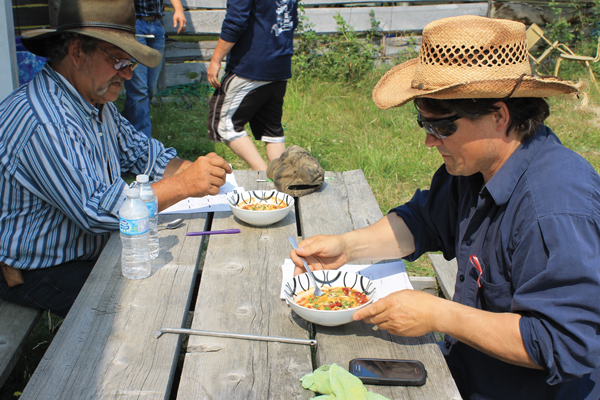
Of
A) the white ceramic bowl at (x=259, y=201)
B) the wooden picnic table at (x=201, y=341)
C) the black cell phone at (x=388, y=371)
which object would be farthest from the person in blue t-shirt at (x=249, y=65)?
the black cell phone at (x=388, y=371)

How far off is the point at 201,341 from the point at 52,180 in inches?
39.1

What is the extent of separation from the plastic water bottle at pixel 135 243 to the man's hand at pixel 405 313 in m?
0.83

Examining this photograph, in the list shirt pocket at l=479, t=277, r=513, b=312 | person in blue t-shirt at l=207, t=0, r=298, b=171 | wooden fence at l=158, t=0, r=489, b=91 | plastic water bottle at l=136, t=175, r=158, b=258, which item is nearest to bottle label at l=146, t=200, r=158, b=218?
plastic water bottle at l=136, t=175, r=158, b=258

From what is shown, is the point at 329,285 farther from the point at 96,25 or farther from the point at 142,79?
the point at 142,79

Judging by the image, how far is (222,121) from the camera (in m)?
4.25

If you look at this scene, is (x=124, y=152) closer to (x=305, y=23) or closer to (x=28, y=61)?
(x=28, y=61)

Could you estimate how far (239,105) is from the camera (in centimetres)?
425

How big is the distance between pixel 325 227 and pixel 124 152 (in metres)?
1.23

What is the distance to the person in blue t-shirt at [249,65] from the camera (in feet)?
13.4

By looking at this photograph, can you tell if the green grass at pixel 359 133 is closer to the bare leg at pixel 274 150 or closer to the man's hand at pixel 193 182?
the bare leg at pixel 274 150

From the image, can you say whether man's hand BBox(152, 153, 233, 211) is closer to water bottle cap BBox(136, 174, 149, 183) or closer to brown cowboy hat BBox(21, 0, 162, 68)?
water bottle cap BBox(136, 174, 149, 183)

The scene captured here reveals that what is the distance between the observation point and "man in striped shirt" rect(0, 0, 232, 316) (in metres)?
2.02

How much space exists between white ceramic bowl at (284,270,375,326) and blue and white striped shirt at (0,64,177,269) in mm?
856

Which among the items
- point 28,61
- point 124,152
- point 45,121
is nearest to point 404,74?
point 45,121
